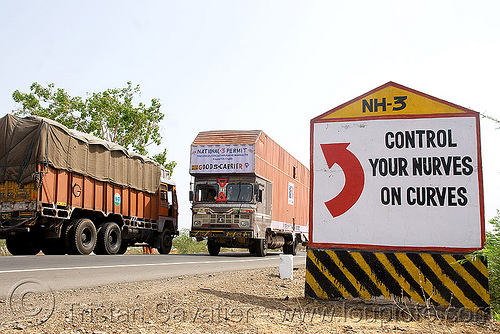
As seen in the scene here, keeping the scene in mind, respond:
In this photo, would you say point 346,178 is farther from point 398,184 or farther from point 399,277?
point 399,277

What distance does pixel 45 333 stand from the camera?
13.6ft

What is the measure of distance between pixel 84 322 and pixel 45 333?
1.51ft

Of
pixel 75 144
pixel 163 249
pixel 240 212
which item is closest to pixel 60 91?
pixel 163 249

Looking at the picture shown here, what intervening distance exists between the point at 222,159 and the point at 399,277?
39.8 feet

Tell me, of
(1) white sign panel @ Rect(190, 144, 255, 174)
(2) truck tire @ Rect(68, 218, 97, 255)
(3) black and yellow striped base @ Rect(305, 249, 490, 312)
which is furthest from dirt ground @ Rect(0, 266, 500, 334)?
(1) white sign panel @ Rect(190, 144, 255, 174)

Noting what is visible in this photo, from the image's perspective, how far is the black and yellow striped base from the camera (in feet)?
18.7

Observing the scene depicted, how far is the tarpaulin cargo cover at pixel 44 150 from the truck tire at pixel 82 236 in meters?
1.67

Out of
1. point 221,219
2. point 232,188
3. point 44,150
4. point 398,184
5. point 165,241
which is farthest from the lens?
point 165,241

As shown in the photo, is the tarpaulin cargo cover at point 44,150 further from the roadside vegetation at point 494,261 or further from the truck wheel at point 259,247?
the roadside vegetation at point 494,261

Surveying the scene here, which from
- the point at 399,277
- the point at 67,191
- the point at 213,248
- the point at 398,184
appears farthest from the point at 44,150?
the point at 399,277

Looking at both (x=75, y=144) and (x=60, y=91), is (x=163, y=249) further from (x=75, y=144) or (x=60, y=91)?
(x=60, y=91)

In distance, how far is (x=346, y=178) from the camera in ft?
20.9

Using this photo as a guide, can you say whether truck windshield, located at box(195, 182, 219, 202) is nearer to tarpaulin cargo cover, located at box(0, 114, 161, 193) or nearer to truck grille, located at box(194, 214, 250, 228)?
truck grille, located at box(194, 214, 250, 228)

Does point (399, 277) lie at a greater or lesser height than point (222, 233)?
lesser
